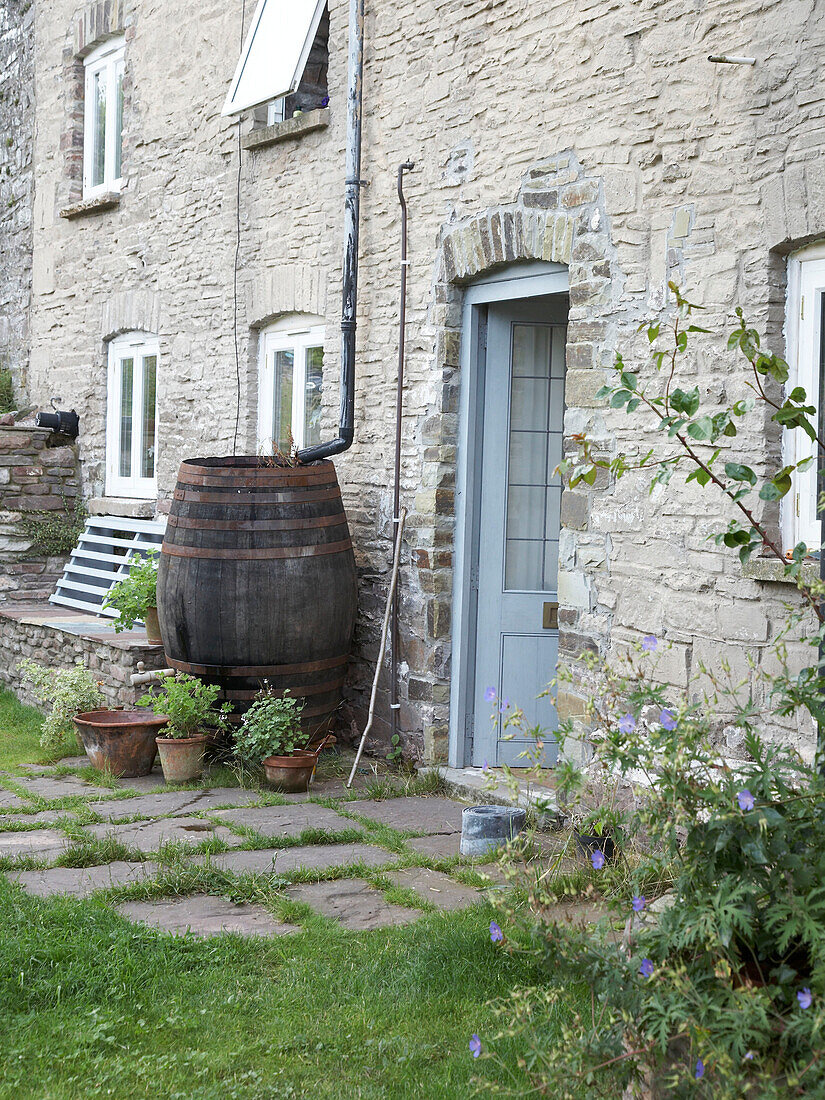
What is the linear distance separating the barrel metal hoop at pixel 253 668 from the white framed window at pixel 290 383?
4.99ft

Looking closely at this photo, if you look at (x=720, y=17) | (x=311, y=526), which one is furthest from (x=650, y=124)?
(x=311, y=526)

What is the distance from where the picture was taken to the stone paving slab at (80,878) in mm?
3977

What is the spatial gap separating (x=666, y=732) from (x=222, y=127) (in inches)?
258

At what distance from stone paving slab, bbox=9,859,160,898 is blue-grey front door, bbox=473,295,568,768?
2198mm

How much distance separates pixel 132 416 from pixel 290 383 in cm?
226

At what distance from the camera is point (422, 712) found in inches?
239

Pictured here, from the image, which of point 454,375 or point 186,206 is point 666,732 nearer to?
point 454,375

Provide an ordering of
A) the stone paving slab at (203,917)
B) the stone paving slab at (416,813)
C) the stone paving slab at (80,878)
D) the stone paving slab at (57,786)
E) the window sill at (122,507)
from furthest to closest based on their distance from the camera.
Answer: the window sill at (122,507) → the stone paving slab at (57,786) → the stone paving slab at (416,813) → the stone paving slab at (80,878) → the stone paving slab at (203,917)

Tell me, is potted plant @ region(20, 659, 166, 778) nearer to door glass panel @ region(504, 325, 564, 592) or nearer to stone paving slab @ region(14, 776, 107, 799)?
stone paving slab @ region(14, 776, 107, 799)

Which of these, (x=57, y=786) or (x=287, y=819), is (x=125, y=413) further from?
(x=287, y=819)

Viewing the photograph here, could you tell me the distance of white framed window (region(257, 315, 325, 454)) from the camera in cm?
721

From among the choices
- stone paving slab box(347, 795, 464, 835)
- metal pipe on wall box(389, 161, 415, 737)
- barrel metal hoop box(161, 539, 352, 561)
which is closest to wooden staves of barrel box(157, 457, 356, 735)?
barrel metal hoop box(161, 539, 352, 561)

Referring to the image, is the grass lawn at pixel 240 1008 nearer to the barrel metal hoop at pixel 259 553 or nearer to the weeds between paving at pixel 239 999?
the weeds between paving at pixel 239 999

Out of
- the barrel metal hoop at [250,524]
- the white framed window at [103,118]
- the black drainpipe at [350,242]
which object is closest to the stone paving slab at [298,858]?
the barrel metal hoop at [250,524]
